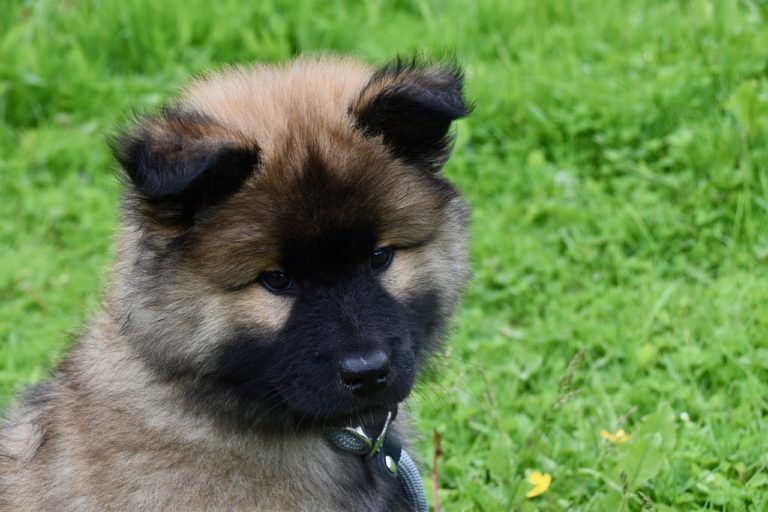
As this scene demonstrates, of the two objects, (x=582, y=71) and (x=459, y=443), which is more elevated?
(x=582, y=71)

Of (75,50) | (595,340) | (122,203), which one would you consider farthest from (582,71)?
(122,203)

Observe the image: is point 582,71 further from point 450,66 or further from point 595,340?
point 450,66

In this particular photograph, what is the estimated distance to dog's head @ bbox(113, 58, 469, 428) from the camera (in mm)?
2555

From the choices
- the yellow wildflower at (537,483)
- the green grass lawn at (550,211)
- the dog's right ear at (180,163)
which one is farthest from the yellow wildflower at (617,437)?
the dog's right ear at (180,163)

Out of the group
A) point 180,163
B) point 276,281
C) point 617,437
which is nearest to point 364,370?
point 276,281

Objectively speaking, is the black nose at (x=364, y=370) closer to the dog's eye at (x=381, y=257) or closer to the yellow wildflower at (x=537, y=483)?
the dog's eye at (x=381, y=257)

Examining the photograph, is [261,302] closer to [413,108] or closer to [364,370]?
[364,370]

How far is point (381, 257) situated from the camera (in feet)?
8.93

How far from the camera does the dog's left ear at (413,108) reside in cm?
270

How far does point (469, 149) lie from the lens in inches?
211

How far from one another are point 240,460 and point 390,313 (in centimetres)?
55

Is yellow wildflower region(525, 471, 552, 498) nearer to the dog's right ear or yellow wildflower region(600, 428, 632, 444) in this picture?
yellow wildflower region(600, 428, 632, 444)

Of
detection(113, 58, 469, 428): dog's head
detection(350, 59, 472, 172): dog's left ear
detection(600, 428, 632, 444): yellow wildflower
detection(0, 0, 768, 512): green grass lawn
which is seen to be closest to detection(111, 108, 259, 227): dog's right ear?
detection(113, 58, 469, 428): dog's head

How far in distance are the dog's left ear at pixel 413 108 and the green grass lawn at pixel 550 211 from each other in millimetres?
700
